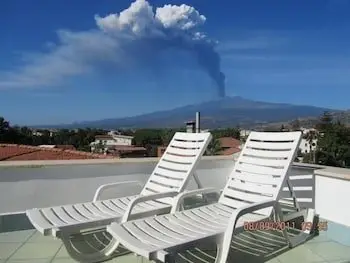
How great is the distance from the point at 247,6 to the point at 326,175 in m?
32.1

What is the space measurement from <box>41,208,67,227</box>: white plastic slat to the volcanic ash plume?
30.7 meters

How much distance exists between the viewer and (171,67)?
89.2 m

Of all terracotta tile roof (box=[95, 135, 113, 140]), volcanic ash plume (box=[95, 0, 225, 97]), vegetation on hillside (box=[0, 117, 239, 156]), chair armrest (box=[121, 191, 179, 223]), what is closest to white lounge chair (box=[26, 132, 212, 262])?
chair armrest (box=[121, 191, 179, 223])

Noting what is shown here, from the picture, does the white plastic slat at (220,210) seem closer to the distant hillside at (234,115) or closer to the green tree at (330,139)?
the distant hillside at (234,115)

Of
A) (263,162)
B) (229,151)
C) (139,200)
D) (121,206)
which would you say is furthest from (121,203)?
(229,151)

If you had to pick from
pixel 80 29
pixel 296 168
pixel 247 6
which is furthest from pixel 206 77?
pixel 296 168

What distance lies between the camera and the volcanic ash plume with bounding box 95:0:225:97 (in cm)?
4891

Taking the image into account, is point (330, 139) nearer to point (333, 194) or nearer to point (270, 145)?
point (333, 194)

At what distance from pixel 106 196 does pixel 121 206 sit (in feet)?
3.17

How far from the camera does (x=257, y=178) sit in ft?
12.3

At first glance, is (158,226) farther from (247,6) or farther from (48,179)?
(247,6)

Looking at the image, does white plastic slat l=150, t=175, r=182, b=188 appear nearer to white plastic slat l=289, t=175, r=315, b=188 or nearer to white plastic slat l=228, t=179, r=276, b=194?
white plastic slat l=228, t=179, r=276, b=194

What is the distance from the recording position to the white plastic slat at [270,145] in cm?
374

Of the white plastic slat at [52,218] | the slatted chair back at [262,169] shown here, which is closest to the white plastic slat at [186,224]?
the slatted chair back at [262,169]
